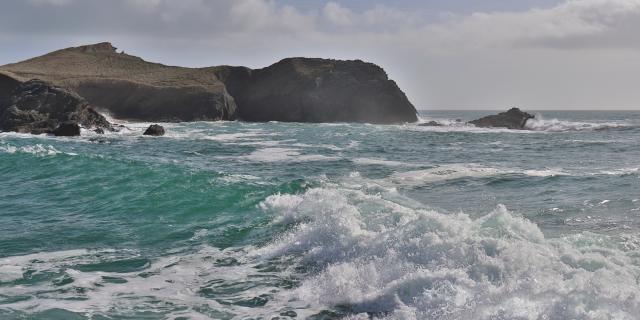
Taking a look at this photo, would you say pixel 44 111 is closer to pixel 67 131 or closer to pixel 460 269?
pixel 67 131

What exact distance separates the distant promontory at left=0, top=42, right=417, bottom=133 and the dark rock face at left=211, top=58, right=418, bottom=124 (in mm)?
174

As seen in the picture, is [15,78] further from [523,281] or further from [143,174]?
[523,281]

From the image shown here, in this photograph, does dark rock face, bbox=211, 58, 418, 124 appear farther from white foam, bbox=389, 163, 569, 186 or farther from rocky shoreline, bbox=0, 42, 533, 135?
white foam, bbox=389, 163, 569, 186

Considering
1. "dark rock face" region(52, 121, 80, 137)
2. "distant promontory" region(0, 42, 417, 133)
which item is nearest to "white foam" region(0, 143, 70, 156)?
"dark rock face" region(52, 121, 80, 137)

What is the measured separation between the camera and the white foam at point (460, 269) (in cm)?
802

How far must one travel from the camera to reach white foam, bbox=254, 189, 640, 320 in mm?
8016

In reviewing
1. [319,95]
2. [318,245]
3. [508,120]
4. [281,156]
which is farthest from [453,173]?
[319,95]

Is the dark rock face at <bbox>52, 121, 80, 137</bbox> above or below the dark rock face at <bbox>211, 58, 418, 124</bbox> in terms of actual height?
below

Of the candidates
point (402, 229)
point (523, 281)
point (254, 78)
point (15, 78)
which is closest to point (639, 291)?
point (523, 281)

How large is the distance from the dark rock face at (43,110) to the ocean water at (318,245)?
35.1m

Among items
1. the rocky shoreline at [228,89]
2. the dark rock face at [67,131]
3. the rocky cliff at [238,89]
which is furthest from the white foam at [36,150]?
the rocky cliff at [238,89]

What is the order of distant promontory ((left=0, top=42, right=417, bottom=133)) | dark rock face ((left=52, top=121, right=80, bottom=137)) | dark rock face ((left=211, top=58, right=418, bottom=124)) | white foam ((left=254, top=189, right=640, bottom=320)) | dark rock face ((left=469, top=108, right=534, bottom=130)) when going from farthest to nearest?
1. dark rock face ((left=211, top=58, right=418, bottom=124))
2. distant promontory ((left=0, top=42, right=417, bottom=133))
3. dark rock face ((left=469, top=108, right=534, bottom=130))
4. dark rock face ((left=52, top=121, right=80, bottom=137))
5. white foam ((left=254, top=189, right=640, bottom=320))

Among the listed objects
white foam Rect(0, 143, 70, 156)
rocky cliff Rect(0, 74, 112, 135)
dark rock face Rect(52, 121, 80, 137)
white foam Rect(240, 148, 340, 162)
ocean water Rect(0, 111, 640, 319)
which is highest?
rocky cliff Rect(0, 74, 112, 135)

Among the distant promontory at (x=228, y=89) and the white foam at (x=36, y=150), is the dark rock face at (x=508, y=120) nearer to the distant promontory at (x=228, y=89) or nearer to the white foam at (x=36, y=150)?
the distant promontory at (x=228, y=89)
